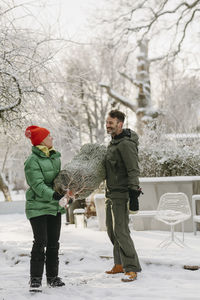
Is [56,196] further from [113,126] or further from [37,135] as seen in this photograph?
[113,126]

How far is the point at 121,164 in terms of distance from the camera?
14.3ft

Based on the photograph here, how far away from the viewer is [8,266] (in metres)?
5.30

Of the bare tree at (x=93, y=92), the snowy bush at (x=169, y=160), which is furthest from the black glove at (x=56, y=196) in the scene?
the bare tree at (x=93, y=92)

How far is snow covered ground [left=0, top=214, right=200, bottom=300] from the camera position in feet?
12.4

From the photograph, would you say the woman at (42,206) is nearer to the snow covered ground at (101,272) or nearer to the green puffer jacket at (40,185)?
the green puffer jacket at (40,185)

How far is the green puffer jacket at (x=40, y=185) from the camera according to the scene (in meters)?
3.86

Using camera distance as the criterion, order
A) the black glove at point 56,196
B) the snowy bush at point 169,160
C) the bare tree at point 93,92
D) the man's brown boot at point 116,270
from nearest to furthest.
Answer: the black glove at point 56,196
the man's brown boot at point 116,270
the snowy bush at point 169,160
the bare tree at point 93,92

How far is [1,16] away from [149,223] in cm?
474

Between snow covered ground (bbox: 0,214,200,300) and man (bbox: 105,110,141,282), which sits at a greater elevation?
man (bbox: 105,110,141,282)

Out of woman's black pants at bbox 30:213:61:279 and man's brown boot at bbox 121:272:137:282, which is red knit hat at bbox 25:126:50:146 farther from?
man's brown boot at bbox 121:272:137:282

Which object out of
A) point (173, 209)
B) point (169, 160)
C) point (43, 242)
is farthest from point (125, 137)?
point (169, 160)

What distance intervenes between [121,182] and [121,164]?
196mm

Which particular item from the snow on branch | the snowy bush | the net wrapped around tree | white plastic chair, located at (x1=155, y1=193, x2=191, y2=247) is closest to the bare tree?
the snowy bush

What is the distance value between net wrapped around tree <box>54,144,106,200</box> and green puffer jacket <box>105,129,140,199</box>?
0.11 meters
